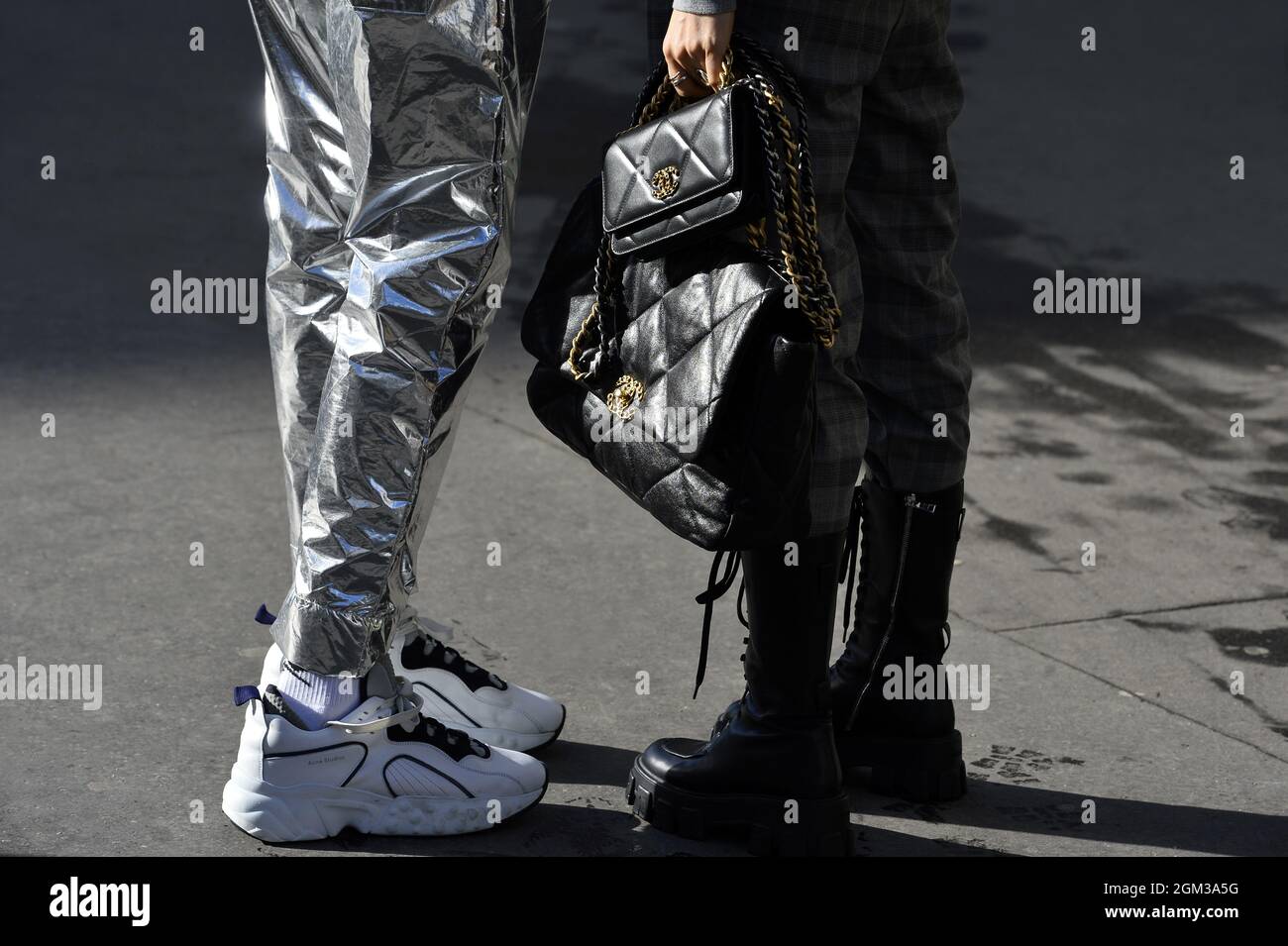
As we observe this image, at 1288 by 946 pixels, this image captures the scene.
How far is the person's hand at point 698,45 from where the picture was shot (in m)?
2.03

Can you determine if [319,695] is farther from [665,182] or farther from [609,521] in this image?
[609,521]

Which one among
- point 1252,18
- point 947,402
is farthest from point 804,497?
point 1252,18

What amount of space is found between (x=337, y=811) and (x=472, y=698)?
329 millimetres

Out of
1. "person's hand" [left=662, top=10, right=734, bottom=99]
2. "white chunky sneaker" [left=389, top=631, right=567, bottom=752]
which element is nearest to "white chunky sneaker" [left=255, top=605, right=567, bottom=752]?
"white chunky sneaker" [left=389, top=631, right=567, bottom=752]

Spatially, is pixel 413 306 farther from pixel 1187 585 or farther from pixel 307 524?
pixel 1187 585

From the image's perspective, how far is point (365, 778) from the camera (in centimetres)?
227

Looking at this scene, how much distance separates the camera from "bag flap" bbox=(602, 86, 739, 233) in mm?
2025

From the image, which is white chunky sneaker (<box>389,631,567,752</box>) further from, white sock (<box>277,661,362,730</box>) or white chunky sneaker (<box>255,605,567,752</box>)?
white sock (<box>277,661,362,730</box>)

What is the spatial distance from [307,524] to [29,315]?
226cm

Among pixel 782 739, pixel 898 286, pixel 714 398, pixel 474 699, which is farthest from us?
pixel 474 699

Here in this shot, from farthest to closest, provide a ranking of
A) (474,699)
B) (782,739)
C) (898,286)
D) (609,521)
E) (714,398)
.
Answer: (609,521), (474,699), (898,286), (782,739), (714,398)

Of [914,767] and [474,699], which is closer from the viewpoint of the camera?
[914,767]

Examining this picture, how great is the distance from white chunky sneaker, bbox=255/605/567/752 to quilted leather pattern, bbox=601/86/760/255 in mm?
754

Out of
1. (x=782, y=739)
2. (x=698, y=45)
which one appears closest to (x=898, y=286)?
(x=698, y=45)
